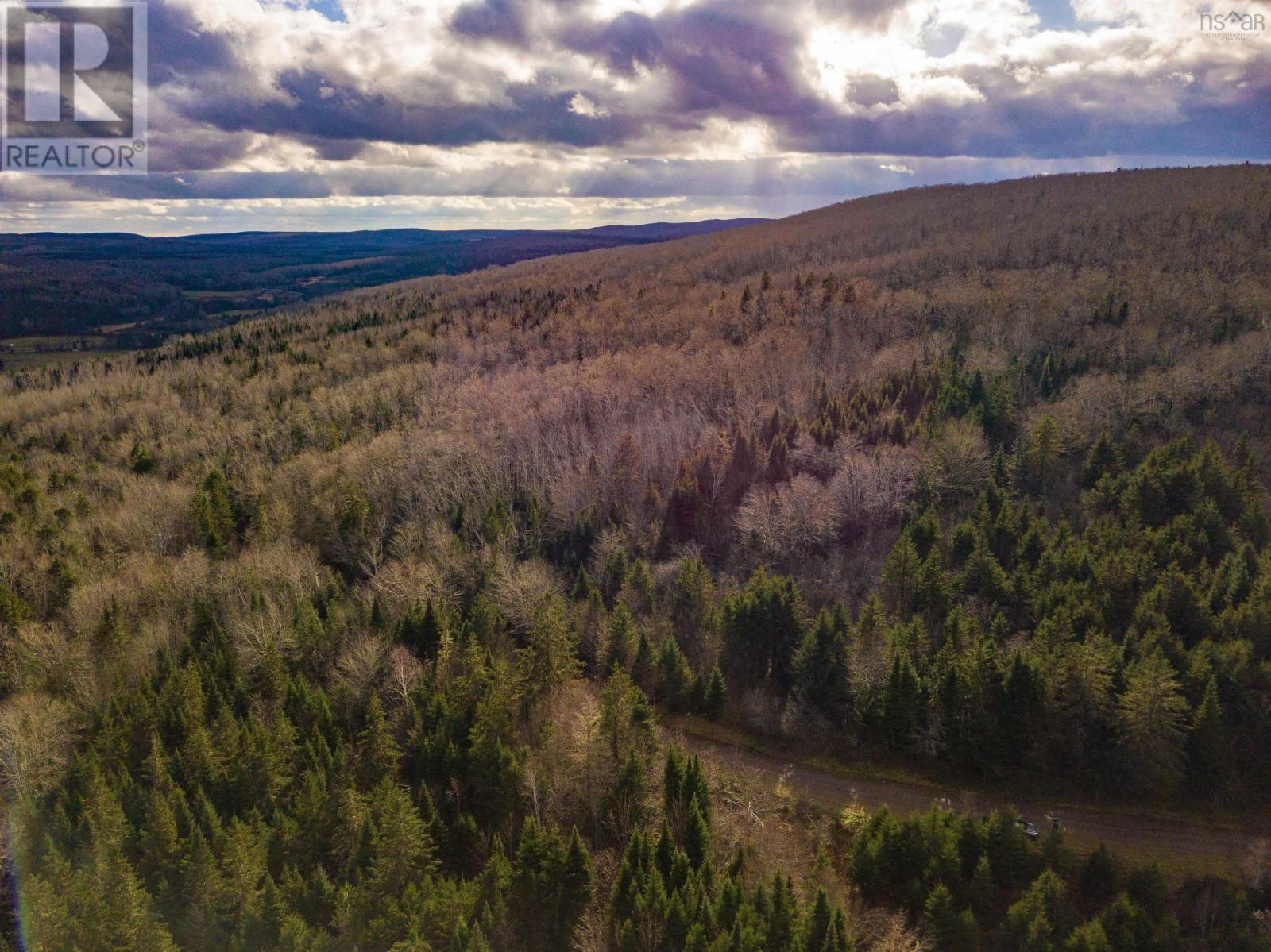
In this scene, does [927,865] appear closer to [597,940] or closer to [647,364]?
[597,940]

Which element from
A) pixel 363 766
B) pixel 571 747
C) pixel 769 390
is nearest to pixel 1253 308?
pixel 769 390

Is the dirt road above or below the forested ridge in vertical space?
below

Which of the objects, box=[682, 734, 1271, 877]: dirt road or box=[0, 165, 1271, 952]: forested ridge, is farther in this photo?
box=[682, 734, 1271, 877]: dirt road

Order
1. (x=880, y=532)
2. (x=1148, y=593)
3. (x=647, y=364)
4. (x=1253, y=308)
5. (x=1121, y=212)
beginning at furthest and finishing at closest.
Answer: (x=1121, y=212) → (x=647, y=364) → (x=1253, y=308) → (x=880, y=532) → (x=1148, y=593)

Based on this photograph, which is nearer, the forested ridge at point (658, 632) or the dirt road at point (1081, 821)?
the forested ridge at point (658, 632)
